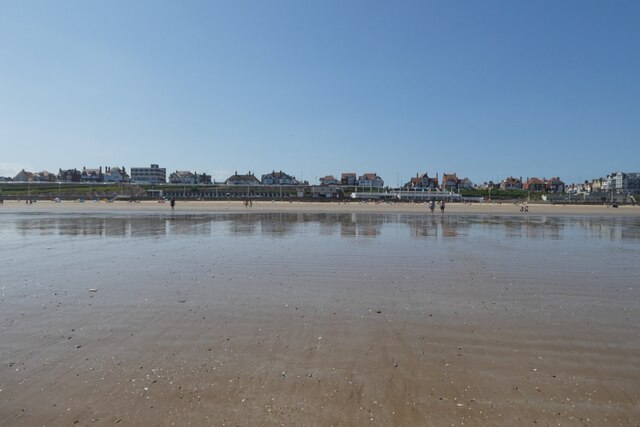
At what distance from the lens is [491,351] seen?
18.5 feet

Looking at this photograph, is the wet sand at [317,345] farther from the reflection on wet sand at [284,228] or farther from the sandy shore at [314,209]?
the sandy shore at [314,209]

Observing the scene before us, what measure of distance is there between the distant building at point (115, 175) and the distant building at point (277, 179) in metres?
65.3

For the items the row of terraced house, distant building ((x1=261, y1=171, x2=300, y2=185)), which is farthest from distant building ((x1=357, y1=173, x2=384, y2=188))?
distant building ((x1=261, y1=171, x2=300, y2=185))

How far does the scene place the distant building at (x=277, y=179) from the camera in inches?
7170

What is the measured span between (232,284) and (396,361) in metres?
5.58

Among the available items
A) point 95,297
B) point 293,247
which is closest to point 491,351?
point 95,297

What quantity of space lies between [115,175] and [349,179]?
108m

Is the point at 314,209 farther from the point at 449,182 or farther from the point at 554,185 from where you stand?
the point at 554,185

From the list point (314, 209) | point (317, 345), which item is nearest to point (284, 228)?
point (317, 345)

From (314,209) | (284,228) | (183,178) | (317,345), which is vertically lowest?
(317,345)

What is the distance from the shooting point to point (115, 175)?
182 meters

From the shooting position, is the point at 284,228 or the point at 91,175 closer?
the point at 284,228

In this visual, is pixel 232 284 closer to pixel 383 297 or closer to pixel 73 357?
pixel 383 297

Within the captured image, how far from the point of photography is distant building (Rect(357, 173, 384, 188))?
17538 cm
